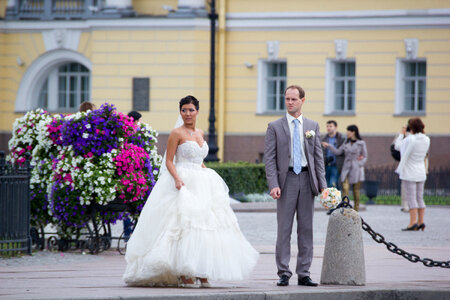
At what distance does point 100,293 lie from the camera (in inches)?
384

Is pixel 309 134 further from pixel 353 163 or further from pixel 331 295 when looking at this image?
pixel 353 163

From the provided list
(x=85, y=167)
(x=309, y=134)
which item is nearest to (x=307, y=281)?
(x=309, y=134)

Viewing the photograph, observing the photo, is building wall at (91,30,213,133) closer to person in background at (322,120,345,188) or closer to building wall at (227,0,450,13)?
building wall at (227,0,450,13)

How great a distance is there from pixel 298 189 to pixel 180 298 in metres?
1.82

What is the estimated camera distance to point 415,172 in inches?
747

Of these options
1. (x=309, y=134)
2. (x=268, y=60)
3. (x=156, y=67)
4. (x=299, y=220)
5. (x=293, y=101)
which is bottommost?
(x=299, y=220)

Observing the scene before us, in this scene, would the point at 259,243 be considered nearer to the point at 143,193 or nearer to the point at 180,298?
the point at 143,193

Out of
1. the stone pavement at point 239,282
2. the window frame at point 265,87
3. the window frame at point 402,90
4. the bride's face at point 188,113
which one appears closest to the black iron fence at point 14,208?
the stone pavement at point 239,282

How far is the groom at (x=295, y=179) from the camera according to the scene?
10.7 meters

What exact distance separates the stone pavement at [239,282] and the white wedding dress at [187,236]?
0.62 ft

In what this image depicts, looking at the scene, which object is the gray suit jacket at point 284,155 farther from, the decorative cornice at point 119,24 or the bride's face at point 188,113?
the decorative cornice at point 119,24

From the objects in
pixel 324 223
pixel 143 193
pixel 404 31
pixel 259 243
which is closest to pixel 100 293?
pixel 143 193

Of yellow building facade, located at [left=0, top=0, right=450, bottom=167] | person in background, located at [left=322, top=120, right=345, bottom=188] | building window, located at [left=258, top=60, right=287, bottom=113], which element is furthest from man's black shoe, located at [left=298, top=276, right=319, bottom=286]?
building window, located at [left=258, top=60, right=287, bottom=113]

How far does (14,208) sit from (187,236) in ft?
12.3
